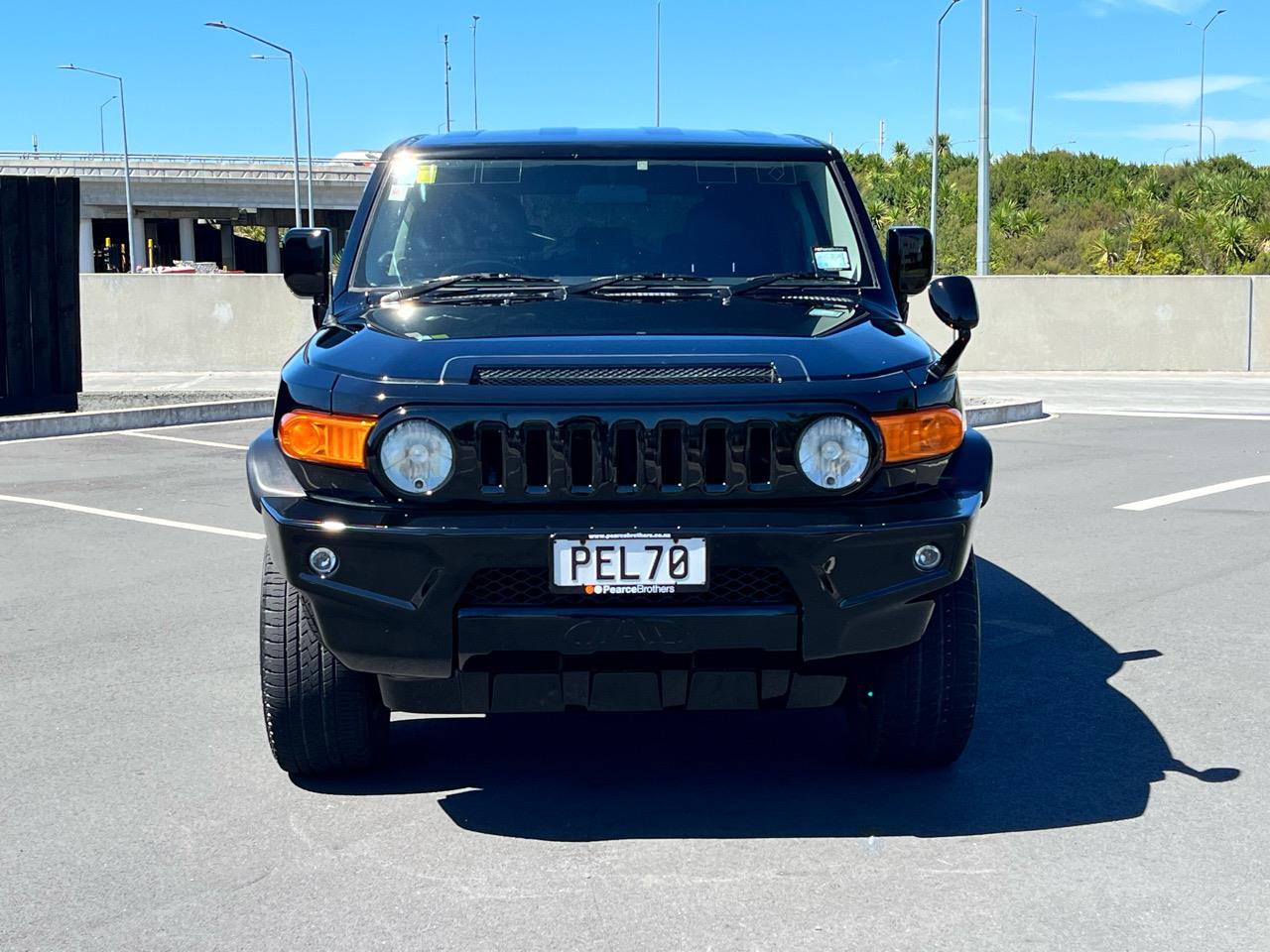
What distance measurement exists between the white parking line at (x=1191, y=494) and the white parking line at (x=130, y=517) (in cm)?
531

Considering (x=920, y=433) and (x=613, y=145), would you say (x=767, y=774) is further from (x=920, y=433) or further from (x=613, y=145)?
(x=613, y=145)

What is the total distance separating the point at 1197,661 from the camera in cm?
591

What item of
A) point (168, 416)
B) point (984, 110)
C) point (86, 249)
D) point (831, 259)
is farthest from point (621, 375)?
point (86, 249)

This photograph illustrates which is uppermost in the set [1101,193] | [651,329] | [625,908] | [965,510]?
[1101,193]

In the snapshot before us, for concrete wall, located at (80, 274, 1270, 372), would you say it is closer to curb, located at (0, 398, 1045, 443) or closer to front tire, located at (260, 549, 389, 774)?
curb, located at (0, 398, 1045, 443)

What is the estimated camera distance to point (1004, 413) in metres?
16.0

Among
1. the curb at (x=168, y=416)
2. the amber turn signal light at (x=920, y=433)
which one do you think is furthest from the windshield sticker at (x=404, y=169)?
the curb at (x=168, y=416)

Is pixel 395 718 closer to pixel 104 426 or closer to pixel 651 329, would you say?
pixel 651 329

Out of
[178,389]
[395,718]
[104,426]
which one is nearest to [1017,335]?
[178,389]

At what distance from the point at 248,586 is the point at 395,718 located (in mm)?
2504

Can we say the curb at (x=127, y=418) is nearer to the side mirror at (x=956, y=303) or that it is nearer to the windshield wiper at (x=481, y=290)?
the windshield wiper at (x=481, y=290)

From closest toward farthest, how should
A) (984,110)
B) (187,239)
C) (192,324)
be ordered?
(192,324) → (984,110) → (187,239)

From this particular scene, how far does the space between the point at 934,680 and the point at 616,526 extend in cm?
106

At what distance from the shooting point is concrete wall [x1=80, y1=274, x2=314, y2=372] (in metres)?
22.0
